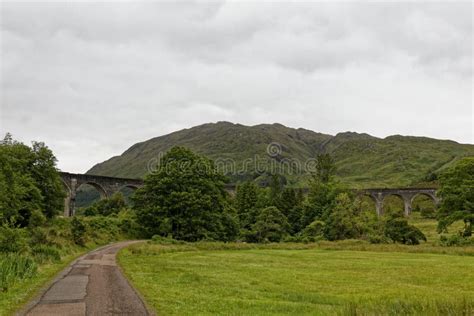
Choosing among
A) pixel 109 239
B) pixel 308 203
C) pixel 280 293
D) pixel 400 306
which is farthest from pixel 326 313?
pixel 308 203

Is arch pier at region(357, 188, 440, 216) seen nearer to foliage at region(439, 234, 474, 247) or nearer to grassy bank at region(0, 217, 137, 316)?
foliage at region(439, 234, 474, 247)

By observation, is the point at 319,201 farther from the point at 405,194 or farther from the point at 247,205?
the point at 405,194

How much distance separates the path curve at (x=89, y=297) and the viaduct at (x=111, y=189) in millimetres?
62418

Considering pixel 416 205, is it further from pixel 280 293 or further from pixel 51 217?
pixel 280 293

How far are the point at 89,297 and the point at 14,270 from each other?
7.04 metres

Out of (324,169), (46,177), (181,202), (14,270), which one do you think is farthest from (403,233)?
(46,177)

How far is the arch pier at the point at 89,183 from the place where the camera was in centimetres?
9419

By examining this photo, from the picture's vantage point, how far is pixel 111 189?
107 m

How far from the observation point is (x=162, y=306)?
14.3m

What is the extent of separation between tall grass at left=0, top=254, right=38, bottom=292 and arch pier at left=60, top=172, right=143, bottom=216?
71089mm

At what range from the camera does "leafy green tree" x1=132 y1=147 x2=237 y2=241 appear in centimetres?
5422

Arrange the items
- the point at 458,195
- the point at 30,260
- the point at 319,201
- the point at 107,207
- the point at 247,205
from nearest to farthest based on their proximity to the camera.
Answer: the point at 30,260 → the point at 458,195 → the point at 319,201 → the point at 247,205 → the point at 107,207

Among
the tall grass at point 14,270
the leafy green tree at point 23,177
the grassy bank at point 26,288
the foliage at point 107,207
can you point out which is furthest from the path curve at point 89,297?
the foliage at point 107,207

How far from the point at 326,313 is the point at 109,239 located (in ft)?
167
